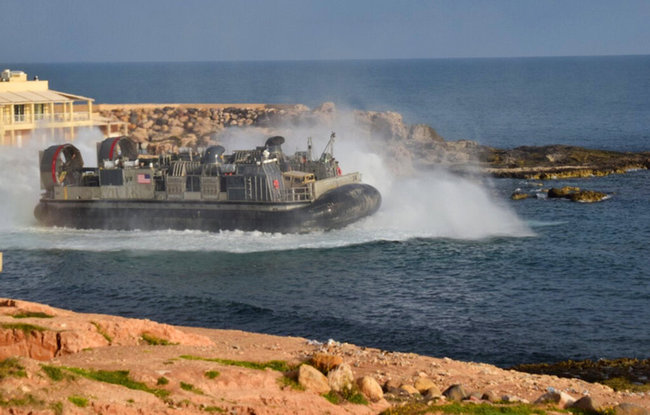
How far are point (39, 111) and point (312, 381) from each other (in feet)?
163

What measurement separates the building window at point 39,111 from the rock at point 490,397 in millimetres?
48810

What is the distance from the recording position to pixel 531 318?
3011cm

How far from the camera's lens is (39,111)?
63250mm

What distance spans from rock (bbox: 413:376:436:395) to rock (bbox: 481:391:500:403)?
113cm

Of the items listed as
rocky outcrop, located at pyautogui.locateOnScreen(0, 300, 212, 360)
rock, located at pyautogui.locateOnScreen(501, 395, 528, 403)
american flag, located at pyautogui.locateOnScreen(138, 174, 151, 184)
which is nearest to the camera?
rock, located at pyautogui.locateOnScreen(501, 395, 528, 403)

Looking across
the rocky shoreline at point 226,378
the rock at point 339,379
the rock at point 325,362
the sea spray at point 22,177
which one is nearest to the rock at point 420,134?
the sea spray at point 22,177

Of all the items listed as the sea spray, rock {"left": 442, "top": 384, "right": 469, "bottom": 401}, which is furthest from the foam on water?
rock {"left": 442, "top": 384, "right": 469, "bottom": 401}

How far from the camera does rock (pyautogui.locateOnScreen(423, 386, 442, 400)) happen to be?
1919 cm

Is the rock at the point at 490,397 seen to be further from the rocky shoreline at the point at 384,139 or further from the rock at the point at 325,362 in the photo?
the rocky shoreline at the point at 384,139

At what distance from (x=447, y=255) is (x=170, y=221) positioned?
44.4 ft

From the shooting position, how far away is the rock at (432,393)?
63.0 ft

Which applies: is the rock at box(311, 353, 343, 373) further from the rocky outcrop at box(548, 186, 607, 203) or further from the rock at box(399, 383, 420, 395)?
the rocky outcrop at box(548, 186, 607, 203)

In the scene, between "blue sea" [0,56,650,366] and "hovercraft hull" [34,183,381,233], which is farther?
"hovercraft hull" [34,183,381,233]

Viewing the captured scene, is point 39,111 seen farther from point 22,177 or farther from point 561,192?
point 561,192
